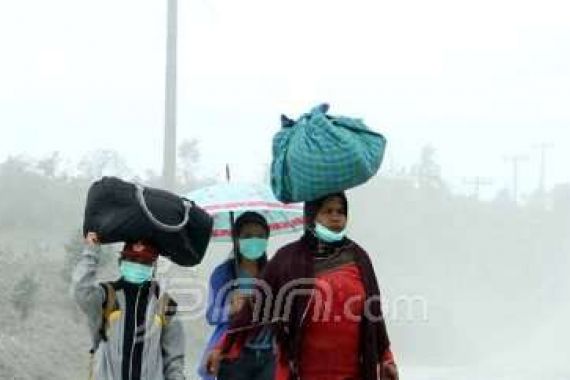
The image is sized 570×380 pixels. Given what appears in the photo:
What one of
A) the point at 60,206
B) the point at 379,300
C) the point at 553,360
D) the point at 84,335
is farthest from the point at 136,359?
the point at 60,206

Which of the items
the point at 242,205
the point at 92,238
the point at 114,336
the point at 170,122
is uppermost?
the point at 170,122

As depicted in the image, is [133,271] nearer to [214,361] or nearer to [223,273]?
[214,361]

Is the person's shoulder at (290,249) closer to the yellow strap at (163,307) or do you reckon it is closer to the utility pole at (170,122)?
the yellow strap at (163,307)

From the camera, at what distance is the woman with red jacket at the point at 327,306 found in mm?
4543

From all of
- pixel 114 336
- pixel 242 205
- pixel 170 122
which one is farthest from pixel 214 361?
pixel 170 122

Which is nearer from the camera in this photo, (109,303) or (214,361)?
(109,303)

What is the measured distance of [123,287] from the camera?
4512mm

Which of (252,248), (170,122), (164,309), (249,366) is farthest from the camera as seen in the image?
(170,122)

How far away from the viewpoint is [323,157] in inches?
179

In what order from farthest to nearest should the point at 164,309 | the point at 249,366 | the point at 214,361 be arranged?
the point at 249,366 < the point at 214,361 < the point at 164,309

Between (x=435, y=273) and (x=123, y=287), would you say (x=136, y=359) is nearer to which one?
(x=123, y=287)

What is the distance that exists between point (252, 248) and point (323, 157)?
4.89ft

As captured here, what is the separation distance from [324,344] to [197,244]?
0.67m

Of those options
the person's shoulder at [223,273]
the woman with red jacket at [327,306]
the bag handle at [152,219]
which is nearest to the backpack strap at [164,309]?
the bag handle at [152,219]
